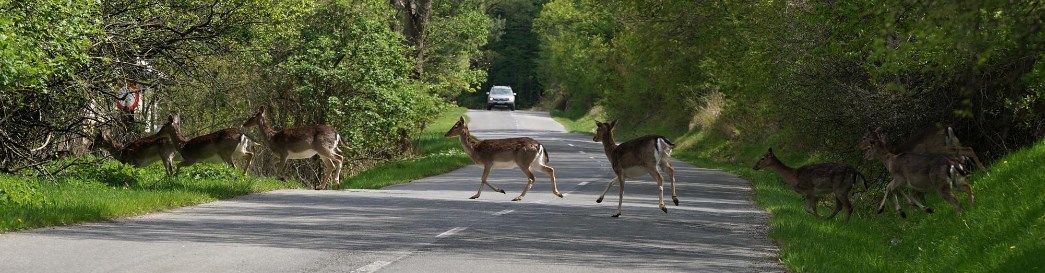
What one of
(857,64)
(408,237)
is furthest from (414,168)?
(408,237)

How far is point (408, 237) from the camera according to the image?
630 inches

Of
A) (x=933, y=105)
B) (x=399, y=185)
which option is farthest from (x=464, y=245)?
(x=399, y=185)

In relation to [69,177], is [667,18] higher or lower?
higher

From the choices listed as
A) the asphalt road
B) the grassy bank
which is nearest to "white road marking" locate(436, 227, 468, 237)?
the asphalt road

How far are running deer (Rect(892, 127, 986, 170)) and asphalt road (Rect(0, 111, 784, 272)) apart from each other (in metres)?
2.61

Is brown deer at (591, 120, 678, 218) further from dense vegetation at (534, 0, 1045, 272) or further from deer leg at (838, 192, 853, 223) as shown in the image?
deer leg at (838, 192, 853, 223)

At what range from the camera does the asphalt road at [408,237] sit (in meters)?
13.1

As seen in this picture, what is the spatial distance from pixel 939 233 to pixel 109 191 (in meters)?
11.0

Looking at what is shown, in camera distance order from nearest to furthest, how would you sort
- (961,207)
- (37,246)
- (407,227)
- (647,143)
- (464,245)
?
(37,246)
(464,245)
(407,227)
(961,207)
(647,143)

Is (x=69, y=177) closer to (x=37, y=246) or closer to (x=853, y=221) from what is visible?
(x=37, y=246)

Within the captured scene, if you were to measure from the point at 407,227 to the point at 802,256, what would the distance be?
483 centimetres

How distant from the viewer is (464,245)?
50.1 ft

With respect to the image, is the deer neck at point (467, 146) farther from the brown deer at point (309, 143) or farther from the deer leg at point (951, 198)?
the deer leg at point (951, 198)

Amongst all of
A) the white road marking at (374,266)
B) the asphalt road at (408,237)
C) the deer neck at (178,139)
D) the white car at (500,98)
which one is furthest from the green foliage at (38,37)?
the white car at (500,98)
